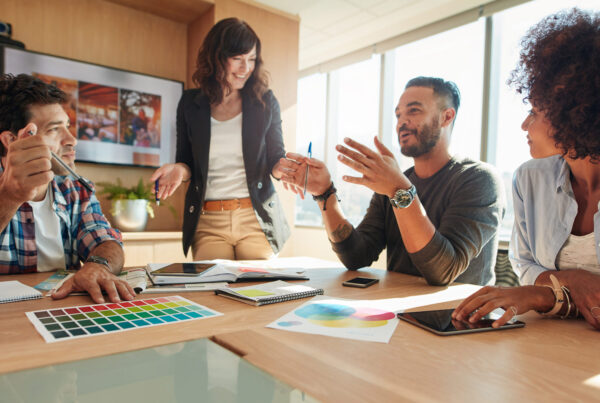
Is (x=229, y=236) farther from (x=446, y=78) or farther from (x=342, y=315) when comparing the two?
(x=446, y=78)

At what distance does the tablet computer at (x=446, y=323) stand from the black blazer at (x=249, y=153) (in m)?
1.15

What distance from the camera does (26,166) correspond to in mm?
1086

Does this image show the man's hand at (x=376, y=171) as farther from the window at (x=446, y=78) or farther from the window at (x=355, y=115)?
the window at (x=355, y=115)

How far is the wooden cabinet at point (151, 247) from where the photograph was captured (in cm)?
312

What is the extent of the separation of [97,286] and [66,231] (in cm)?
64

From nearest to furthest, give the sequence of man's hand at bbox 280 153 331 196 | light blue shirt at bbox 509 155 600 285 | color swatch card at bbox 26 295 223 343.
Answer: color swatch card at bbox 26 295 223 343 < light blue shirt at bbox 509 155 600 285 < man's hand at bbox 280 153 331 196

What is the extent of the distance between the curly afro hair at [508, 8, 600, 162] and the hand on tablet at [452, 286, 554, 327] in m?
0.46

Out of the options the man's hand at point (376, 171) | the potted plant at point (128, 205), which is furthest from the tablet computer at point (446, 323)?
the potted plant at point (128, 205)

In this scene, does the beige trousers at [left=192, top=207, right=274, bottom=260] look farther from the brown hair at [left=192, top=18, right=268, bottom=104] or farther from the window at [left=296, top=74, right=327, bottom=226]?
the window at [left=296, top=74, right=327, bottom=226]

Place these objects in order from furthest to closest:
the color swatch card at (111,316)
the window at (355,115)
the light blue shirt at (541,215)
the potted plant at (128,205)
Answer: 1. the window at (355,115)
2. the potted plant at (128,205)
3. the light blue shirt at (541,215)
4. the color swatch card at (111,316)

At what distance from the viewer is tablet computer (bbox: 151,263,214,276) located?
1.18 metres

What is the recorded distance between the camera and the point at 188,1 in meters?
3.34

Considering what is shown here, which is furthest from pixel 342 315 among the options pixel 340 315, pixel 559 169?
pixel 559 169

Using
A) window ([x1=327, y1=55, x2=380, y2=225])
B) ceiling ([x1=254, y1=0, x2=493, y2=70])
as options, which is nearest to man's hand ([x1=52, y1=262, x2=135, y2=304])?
ceiling ([x1=254, y1=0, x2=493, y2=70])
